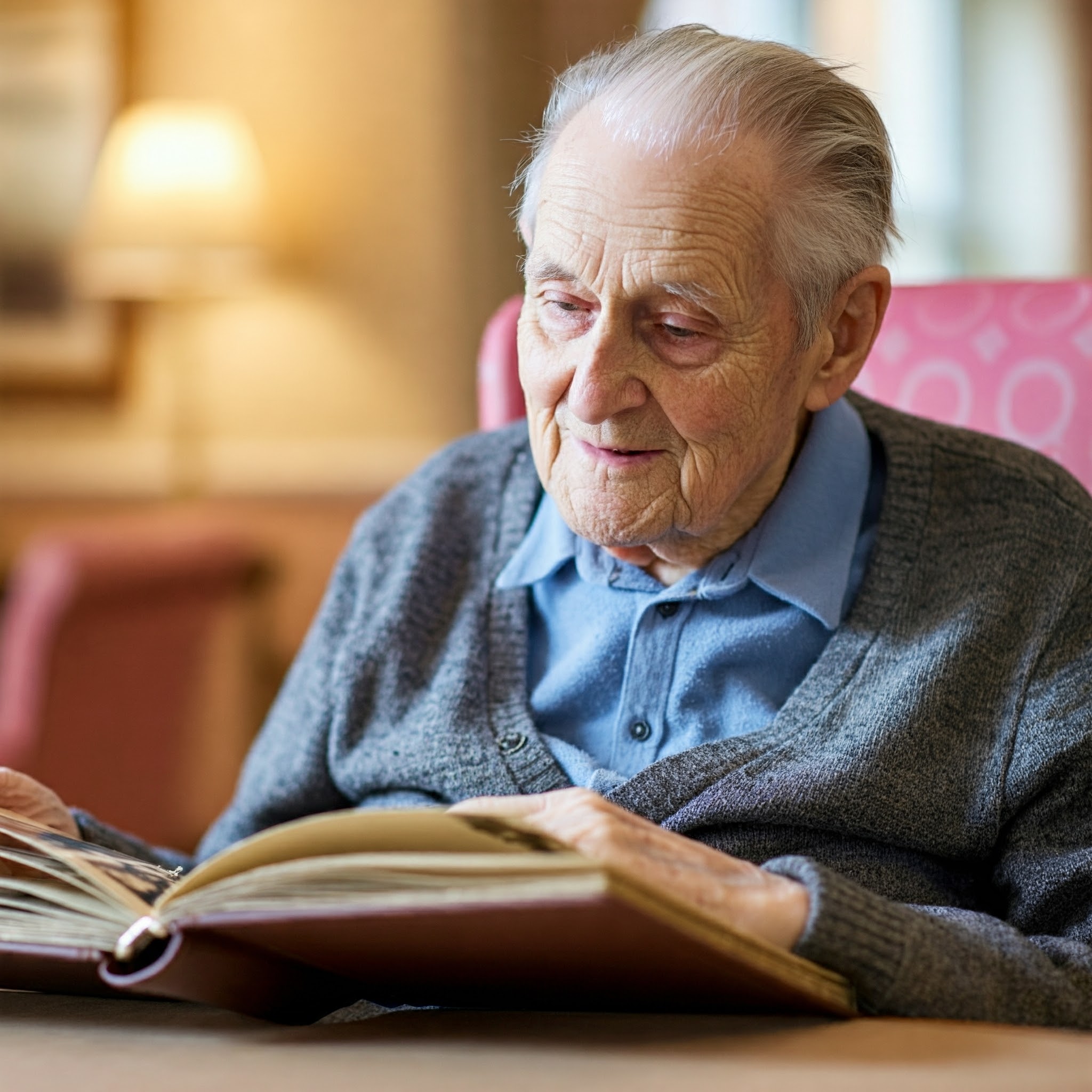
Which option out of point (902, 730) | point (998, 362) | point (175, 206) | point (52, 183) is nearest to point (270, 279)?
point (175, 206)

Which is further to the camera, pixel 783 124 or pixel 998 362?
pixel 998 362

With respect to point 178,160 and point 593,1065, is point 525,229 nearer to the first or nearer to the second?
point 593,1065

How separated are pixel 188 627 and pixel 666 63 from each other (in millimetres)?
2184

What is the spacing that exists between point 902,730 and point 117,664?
1.97m

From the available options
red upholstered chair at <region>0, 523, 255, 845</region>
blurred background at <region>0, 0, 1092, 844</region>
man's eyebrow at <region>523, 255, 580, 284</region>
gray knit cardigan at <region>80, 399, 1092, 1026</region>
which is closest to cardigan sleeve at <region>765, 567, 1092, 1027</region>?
gray knit cardigan at <region>80, 399, 1092, 1026</region>

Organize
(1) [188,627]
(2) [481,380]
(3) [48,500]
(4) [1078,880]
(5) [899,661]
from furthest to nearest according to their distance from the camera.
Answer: (3) [48,500], (1) [188,627], (2) [481,380], (5) [899,661], (4) [1078,880]

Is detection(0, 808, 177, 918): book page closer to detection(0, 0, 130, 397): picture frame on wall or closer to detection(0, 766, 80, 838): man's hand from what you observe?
detection(0, 766, 80, 838): man's hand

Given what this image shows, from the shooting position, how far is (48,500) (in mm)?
4066

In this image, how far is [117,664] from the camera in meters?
2.80

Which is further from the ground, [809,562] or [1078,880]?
[809,562]

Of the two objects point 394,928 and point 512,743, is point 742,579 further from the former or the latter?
point 394,928

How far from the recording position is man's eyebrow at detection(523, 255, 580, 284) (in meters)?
1.21

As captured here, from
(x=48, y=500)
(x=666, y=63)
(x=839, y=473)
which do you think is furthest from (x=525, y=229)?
(x=48, y=500)

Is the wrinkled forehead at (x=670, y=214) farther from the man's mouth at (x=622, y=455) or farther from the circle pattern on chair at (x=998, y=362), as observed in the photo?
the circle pattern on chair at (x=998, y=362)
